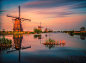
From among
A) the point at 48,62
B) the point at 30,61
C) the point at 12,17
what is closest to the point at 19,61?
the point at 30,61

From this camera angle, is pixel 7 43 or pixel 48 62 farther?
pixel 7 43

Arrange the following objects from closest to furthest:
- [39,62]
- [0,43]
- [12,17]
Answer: [39,62]
[0,43]
[12,17]

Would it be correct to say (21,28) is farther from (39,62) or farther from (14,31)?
(39,62)

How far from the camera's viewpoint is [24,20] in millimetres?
41156

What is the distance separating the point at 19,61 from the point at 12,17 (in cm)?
3514

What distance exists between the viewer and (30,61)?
761cm

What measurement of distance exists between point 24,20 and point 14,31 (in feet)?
24.5

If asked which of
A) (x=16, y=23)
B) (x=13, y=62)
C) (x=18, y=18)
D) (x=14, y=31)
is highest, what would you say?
(x=18, y=18)

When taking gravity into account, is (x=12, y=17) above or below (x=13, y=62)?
above

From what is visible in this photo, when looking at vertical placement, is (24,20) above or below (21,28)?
above

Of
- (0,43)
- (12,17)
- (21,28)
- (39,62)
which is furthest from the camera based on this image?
(21,28)

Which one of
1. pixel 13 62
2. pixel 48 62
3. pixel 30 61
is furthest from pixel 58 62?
pixel 13 62

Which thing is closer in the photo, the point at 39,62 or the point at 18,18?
the point at 39,62

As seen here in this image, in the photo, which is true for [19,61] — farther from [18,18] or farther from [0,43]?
[18,18]
